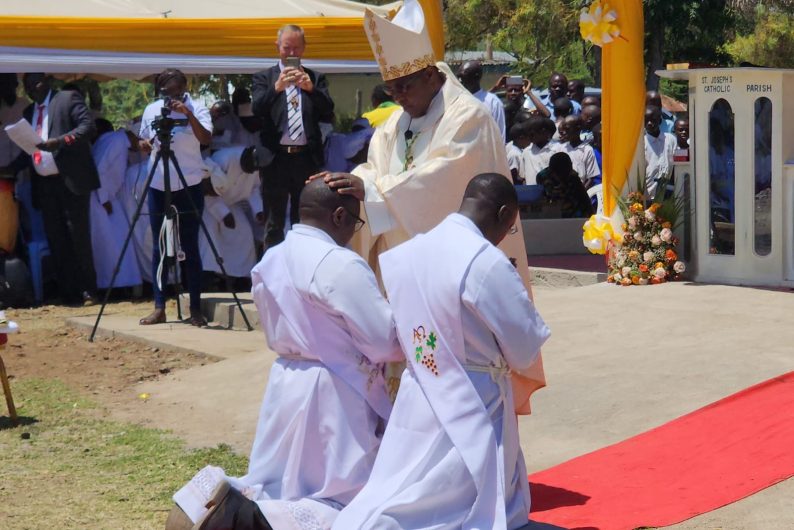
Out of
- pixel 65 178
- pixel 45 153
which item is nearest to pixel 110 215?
pixel 65 178

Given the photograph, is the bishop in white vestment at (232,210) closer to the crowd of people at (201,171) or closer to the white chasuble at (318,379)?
the crowd of people at (201,171)

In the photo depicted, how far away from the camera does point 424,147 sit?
19.4ft

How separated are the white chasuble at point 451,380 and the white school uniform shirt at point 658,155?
758cm

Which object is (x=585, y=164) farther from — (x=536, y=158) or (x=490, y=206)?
(x=490, y=206)

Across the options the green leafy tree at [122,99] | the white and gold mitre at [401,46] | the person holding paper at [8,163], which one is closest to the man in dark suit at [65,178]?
the person holding paper at [8,163]

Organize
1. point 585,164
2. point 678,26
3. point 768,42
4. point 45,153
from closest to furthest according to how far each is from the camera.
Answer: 1. point 45,153
2. point 585,164
3. point 678,26
4. point 768,42

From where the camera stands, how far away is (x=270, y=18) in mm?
13086

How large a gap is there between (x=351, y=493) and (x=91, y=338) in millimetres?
5711

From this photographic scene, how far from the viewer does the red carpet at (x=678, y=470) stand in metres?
5.67

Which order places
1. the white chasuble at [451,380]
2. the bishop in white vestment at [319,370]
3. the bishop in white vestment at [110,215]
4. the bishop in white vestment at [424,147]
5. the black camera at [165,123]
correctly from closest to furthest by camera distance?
the white chasuble at [451,380] → the bishop in white vestment at [319,370] → the bishop in white vestment at [424,147] → the black camera at [165,123] → the bishop in white vestment at [110,215]

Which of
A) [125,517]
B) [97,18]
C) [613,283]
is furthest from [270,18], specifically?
[125,517]

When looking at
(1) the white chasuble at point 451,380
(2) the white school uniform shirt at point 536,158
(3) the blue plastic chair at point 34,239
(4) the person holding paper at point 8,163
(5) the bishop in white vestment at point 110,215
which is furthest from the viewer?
(2) the white school uniform shirt at point 536,158

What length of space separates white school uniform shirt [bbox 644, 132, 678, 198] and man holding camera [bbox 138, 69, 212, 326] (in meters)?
4.00

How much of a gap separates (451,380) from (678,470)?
196 cm
